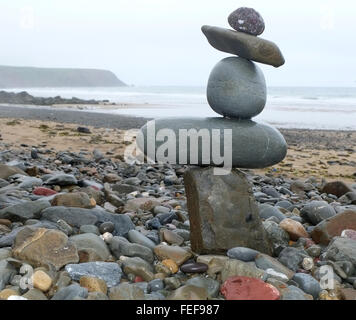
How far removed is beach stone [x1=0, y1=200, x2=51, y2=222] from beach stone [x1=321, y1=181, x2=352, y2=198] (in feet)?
18.7

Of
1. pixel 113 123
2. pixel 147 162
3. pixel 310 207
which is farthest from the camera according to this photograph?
pixel 113 123

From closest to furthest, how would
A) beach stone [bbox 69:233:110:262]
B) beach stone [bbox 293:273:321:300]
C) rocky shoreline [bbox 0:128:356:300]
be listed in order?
1. rocky shoreline [bbox 0:128:356:300]
2. beach stone [bbox 293:273:321:300]
3. beach stone [bbox 69:233:110:262]

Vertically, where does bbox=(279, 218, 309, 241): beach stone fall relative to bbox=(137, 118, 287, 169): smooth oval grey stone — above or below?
below

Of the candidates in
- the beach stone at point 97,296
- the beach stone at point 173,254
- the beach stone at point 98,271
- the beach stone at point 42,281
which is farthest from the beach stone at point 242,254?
the beach stone at point 42,281

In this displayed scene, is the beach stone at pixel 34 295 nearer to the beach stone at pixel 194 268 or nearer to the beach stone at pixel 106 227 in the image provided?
the beach stone at pixel 194 268

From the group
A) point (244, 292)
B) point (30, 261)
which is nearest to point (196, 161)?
point (244, 292)

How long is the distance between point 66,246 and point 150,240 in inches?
40.0

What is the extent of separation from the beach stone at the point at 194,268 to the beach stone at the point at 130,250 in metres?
0.39

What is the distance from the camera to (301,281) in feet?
13.6

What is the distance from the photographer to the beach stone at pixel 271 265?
171 inches

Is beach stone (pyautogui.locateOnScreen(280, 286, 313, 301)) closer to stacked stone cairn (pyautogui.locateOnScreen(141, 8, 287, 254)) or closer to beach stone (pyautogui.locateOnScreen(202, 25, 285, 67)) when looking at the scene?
stacked stone cairn (pyautogui.locateOnScreen(141, 8, 287, 254))

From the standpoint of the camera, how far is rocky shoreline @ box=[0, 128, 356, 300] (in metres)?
3.86

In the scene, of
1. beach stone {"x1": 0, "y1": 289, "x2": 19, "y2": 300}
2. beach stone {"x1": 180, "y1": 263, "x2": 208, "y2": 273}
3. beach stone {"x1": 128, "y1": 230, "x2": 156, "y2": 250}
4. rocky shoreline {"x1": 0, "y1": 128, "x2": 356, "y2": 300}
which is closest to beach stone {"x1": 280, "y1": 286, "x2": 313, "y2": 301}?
rocky shoreline {"x1": 0, "y1": 128, "x2": 356, "y2": 300}
